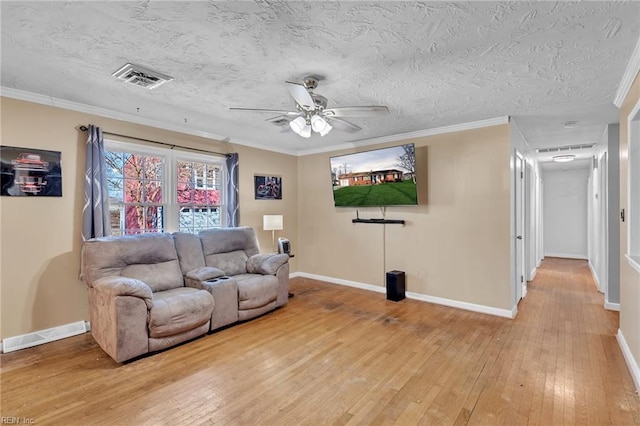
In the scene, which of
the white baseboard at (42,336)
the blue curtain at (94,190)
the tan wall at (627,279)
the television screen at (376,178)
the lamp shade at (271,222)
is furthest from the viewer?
the lamp shade at (271,222)

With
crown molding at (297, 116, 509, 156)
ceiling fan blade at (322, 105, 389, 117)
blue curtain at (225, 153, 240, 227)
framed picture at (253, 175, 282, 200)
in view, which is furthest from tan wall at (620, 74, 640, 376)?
framed picture at (253, 175, 282, 200)

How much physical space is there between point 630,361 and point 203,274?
406 cm

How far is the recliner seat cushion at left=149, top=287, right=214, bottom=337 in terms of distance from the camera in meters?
2.88

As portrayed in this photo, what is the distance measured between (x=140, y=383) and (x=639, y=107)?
4.31m

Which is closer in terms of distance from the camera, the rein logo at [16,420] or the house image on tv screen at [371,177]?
the rein logo at [16,420]

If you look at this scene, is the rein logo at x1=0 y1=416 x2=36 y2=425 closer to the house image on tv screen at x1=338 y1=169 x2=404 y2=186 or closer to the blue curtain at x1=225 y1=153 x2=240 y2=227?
the blue curtain at x1=225 y1=153 x2=240 y2=227

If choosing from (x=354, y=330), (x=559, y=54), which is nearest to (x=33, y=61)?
(x=354, y=330)

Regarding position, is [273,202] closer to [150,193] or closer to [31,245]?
[150,193]

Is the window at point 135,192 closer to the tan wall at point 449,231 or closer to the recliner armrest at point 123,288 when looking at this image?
the recliner armrest at point 123,288

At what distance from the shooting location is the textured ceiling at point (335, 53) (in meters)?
1.85

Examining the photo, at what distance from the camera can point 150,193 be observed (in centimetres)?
418

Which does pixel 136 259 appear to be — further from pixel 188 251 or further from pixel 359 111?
pixel 359 111

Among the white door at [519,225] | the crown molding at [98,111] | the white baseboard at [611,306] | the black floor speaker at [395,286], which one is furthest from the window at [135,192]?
the white baseboard at [611,306]

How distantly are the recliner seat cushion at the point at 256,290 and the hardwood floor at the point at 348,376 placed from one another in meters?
0.23
